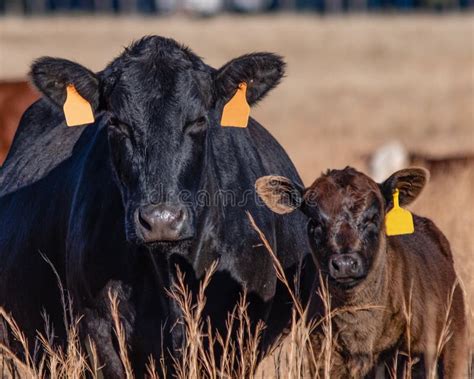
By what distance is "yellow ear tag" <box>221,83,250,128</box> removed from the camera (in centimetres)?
712

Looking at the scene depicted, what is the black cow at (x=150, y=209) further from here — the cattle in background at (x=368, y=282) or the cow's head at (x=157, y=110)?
the cattle in background at (x=368, y=282)

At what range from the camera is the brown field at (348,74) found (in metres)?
16.8

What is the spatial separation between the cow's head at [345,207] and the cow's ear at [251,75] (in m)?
0.49

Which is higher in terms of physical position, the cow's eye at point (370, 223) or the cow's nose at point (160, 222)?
the cow's nose at point (160, 222)

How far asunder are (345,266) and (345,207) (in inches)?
20.4

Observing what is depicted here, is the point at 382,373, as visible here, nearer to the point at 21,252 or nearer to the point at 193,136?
the point at 193,136

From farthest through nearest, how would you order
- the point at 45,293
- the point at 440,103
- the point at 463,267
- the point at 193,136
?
the point at 440,103 → the point at 463,267 → the point at 45,293 → the point at 193,136

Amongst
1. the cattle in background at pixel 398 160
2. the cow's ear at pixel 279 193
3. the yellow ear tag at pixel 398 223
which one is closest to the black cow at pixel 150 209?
the cow's ear at pixel 279 193

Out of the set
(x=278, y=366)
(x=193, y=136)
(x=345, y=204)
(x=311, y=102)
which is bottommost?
(x=311, y=102)

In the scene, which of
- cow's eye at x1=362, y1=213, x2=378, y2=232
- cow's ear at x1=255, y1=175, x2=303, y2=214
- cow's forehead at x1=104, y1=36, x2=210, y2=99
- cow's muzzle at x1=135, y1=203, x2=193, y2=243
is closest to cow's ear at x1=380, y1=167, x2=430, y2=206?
cow's eye at x1=362, y1=213, x2=378, y2=232

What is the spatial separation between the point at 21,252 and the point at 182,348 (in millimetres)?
1670

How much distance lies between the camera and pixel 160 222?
20.5 ft

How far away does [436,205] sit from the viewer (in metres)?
12.9

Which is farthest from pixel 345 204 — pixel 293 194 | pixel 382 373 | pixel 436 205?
pixel 436 205
